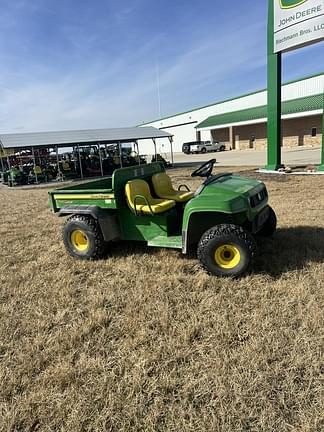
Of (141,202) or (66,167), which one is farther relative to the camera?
(66,167)

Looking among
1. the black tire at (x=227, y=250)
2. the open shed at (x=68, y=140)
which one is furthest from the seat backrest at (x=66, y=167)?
the black tire at (x=227, y=250)

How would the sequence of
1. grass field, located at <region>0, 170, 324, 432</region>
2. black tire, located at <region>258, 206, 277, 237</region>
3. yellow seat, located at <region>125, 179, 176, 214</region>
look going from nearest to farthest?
grass field, located at <region>0, 170, 324, 432</region> → yellow seat, located at <region>125, 179, 176, 214</region> → black tire, located at <region>258, 206, 277, 237</region>

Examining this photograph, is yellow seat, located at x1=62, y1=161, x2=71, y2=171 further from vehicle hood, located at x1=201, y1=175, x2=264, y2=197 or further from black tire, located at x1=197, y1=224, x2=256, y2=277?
black tire, located at x1=197, y1=224, x2=256, y2=277

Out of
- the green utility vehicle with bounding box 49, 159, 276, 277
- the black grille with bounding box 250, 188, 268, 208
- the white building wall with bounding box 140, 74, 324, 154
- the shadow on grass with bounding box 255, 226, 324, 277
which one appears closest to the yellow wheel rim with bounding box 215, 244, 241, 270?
the green utility vehicle with bounding box 49, 159, 276, 277

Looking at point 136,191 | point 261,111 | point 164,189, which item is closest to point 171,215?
point 136,191

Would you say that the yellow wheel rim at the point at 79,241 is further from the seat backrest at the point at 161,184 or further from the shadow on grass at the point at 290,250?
the shadow on grass at the point at 290,250

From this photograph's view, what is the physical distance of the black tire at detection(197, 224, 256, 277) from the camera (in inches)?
131

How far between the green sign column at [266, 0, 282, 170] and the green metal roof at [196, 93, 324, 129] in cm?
1907

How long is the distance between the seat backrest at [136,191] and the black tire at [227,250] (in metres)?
0.99

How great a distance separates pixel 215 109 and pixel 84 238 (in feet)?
156

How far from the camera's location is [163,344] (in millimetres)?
2508

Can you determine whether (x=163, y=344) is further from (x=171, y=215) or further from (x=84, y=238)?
(x=84, y=238)

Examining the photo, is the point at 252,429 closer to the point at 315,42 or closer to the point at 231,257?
the point at 231,257

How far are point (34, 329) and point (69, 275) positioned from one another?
3.73ft
